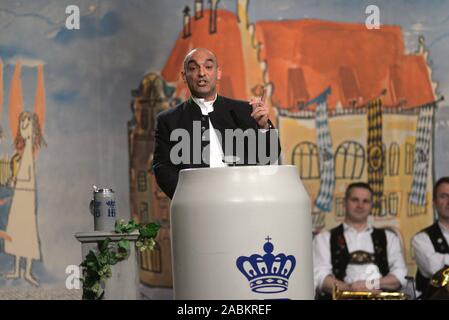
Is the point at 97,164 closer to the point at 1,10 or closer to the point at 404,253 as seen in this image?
the point at 1,10

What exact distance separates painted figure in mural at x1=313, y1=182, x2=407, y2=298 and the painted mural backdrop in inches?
10.5

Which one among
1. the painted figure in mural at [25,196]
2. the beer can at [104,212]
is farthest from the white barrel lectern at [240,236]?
the painted figure in mural at [25,196]

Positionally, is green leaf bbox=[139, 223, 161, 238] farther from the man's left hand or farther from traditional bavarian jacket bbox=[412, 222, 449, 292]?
traditional bavarian jacket bbox=[412, 222, 449, 292]

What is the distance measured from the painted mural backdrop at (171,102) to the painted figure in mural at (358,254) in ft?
0.88

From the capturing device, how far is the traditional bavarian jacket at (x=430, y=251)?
23.2ft

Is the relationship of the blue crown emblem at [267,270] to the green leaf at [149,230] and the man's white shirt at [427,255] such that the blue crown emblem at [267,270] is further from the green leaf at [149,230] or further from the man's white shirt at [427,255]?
the man's white shirt at [427,255]

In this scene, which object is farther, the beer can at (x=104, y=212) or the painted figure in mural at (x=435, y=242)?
the painted figure in mural at (x=435, y=242)

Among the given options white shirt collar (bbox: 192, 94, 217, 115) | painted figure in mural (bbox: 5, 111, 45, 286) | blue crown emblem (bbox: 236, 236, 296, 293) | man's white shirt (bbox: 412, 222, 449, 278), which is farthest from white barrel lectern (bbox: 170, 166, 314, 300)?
painted figure in mural (bbox: 5, 111, 45, 286)

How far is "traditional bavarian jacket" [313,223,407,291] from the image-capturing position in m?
6.84

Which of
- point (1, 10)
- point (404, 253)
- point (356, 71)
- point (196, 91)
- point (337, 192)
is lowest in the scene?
point (404, 253)

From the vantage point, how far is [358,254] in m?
6.97

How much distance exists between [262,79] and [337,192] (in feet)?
3.57
